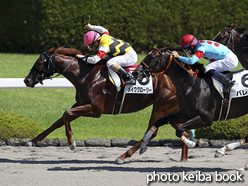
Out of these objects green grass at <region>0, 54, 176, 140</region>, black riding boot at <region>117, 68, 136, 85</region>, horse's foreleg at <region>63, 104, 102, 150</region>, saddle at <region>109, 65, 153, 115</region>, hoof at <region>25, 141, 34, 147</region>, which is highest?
black riding boot at <region>117, 68, 136, 85</region>

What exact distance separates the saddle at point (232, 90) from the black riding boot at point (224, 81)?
0.05 m

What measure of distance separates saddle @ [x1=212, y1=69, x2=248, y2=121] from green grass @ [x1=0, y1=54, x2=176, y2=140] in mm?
3038

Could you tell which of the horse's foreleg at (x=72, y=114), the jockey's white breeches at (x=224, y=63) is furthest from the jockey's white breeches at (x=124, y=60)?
the jockey's white breeches at (x=224, y=63)

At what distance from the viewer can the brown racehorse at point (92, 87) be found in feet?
24.2

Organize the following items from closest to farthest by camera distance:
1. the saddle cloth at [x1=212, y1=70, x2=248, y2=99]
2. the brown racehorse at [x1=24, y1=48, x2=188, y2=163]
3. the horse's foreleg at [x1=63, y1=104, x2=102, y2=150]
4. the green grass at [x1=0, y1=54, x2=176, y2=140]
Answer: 1. the saddle cloth at [x1=212, y1=70, x2=248, y2=99]
2. the horse's foreleg at [x1=63, y1=104, x2=102, y2=150]
3. the brown racehorse at [x1=24, y1=48, x2=188, y2=163]
4. the green grass at [x1=0, y1=54, x2=176, y2=140]

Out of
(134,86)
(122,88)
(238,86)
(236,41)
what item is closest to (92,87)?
(122,88)

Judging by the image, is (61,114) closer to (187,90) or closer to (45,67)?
(45,67)

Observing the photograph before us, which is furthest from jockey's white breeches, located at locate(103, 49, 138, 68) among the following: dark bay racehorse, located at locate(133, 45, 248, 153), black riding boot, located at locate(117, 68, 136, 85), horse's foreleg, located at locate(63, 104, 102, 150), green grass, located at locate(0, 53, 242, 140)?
green grass, located at locate(0, 53, 242, 140)

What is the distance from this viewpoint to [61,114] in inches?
428

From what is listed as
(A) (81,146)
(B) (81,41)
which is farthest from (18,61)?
(A) (81,146)

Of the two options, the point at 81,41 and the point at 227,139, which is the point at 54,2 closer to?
the point at 81,41

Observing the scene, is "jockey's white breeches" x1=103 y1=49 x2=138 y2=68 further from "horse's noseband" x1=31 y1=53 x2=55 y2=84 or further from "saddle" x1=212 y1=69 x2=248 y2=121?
"saddle" x1=212 y1=69 x2=248 y2=121

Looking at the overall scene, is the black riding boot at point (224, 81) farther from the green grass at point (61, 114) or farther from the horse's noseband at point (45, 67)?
the green grass at point (61, 114)

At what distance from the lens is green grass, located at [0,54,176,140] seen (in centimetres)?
987
